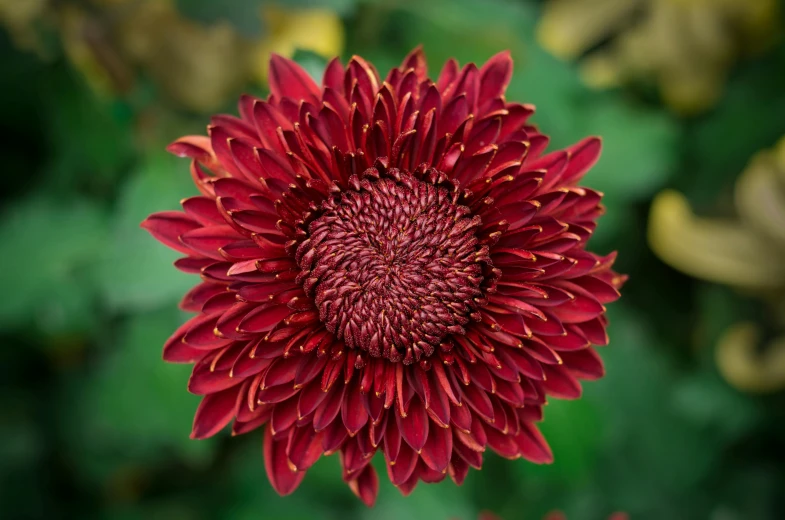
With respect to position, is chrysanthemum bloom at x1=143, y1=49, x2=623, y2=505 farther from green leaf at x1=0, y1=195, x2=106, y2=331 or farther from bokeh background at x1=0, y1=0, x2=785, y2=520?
green leaf at x1=0, y1=195, x2=106, y2=331

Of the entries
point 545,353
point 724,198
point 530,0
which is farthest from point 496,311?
point 530,0

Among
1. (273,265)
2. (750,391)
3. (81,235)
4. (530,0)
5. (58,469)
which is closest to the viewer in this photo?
(273,265)

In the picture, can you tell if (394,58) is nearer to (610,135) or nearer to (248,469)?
(610,135)

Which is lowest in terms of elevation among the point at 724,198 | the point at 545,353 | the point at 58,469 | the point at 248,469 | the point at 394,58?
the point at 58,469

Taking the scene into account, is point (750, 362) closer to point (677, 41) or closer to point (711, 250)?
point (711, 250)

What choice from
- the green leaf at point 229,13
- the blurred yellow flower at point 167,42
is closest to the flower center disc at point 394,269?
the blurred yellow flower at point 167,42

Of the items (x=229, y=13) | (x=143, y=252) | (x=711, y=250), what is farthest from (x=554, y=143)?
(x=143, y=252)

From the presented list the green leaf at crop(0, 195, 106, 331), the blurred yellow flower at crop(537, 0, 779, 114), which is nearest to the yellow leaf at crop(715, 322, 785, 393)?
the blurred yellow flower at crop(537, 0, 779, 114)

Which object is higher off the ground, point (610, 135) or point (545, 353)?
point (610, 135)
